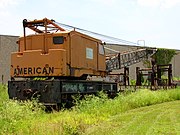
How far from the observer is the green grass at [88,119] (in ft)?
27.8

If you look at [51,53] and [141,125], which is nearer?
[141,125]

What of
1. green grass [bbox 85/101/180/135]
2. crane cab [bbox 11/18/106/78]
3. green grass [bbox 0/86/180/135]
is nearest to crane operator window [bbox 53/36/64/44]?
crane cab [bbox 11/18/106/78]

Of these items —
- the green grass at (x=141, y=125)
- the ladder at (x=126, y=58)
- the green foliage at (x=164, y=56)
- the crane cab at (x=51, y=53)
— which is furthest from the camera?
the green foliage at (x=164, y=56)

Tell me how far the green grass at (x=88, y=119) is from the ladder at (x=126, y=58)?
10.8 m

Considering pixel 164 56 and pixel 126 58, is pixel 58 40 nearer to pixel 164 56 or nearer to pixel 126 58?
pixel 126 58

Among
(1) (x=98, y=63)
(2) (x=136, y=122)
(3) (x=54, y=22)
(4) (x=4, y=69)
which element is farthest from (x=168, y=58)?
(2) (x=136, y=122)

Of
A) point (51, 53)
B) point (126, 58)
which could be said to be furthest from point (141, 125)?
point (126, 58)

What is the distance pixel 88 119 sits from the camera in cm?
1090

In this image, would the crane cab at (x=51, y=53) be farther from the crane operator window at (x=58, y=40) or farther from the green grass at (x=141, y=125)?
the green grass at (x=141, y=125)

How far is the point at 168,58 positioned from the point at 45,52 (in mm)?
35820

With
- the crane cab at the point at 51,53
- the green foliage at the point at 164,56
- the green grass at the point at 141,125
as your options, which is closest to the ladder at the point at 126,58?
the crane cab at the point at 51,53

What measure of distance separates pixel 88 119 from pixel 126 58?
19824mm

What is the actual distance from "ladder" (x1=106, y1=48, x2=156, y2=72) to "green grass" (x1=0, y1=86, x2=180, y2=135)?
10.8m

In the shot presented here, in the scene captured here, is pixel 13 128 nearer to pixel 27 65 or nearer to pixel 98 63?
pixel 27 65
